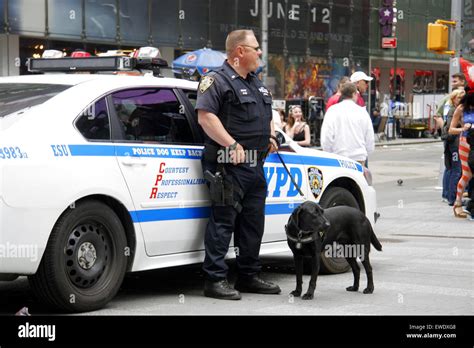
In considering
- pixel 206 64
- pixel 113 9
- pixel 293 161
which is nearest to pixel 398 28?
pixel 113 9

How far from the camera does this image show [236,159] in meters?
7.12

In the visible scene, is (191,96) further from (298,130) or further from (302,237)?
(298,130)

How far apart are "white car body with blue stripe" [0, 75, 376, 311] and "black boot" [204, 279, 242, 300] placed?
0.27m

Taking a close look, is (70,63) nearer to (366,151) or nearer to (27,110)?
(27,110)

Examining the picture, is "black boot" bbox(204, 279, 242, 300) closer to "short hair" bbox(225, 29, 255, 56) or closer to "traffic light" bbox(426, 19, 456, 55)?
"short hair" bbox(225, 29, 255, 56)

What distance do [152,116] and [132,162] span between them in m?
0.59

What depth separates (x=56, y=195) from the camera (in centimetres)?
616

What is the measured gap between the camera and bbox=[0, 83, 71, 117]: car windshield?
21.4ft

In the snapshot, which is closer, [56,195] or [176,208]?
[56,195]

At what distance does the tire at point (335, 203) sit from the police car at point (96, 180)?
66cm

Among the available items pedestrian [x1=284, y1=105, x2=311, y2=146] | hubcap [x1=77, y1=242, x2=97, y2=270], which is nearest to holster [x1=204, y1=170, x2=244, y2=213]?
hubcap [x1=77, y1=242, x2=97, y2=270]

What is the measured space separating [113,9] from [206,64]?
8835 millimetres

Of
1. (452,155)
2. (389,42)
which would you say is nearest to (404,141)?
(389,42)

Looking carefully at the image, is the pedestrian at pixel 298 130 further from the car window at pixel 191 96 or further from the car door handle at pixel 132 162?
the car door handle at pixel 132 162
